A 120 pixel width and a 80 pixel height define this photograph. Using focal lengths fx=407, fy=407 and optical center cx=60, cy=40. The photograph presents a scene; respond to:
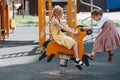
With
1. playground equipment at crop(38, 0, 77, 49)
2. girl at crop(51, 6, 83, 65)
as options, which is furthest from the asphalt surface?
playground equipment at crop(38, 0, 77, 49)

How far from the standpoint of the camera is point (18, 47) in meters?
12.1

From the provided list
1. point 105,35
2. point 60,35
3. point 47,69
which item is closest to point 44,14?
point 47,69

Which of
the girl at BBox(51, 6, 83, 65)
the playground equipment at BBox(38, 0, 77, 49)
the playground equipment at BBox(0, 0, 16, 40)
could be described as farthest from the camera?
the playground equipment at BBox(0, 0, 16, 40)

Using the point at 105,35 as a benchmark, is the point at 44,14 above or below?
above

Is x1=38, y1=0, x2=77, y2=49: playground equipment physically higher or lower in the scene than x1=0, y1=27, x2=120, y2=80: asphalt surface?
higher

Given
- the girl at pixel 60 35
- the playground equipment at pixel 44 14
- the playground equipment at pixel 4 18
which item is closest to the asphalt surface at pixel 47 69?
the girl at pixel 60 35

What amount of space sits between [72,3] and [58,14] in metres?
4.13

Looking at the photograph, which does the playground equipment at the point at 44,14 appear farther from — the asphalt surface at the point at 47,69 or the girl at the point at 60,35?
the girl at the point at 60,35

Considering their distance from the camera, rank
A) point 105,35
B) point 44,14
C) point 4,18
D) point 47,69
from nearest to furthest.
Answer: point 105,35 → point 47,69 → point 44,14 → point 4,18

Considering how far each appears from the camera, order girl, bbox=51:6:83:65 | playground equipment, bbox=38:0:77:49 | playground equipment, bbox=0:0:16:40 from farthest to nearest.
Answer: playground equipment, bbox=0:0:16:40 < playground equipment, bbox=38:0:77:49 < girl, bbox=51:6:83:65

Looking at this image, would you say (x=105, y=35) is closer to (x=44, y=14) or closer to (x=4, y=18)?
(x=44, y=14)

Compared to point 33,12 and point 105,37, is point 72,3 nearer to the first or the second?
point 105,37

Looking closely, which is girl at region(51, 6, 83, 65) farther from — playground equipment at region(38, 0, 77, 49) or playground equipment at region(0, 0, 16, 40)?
playground equipment at region(0, 0, 16, 40)

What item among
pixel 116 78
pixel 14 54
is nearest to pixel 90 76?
pixel 116 78
